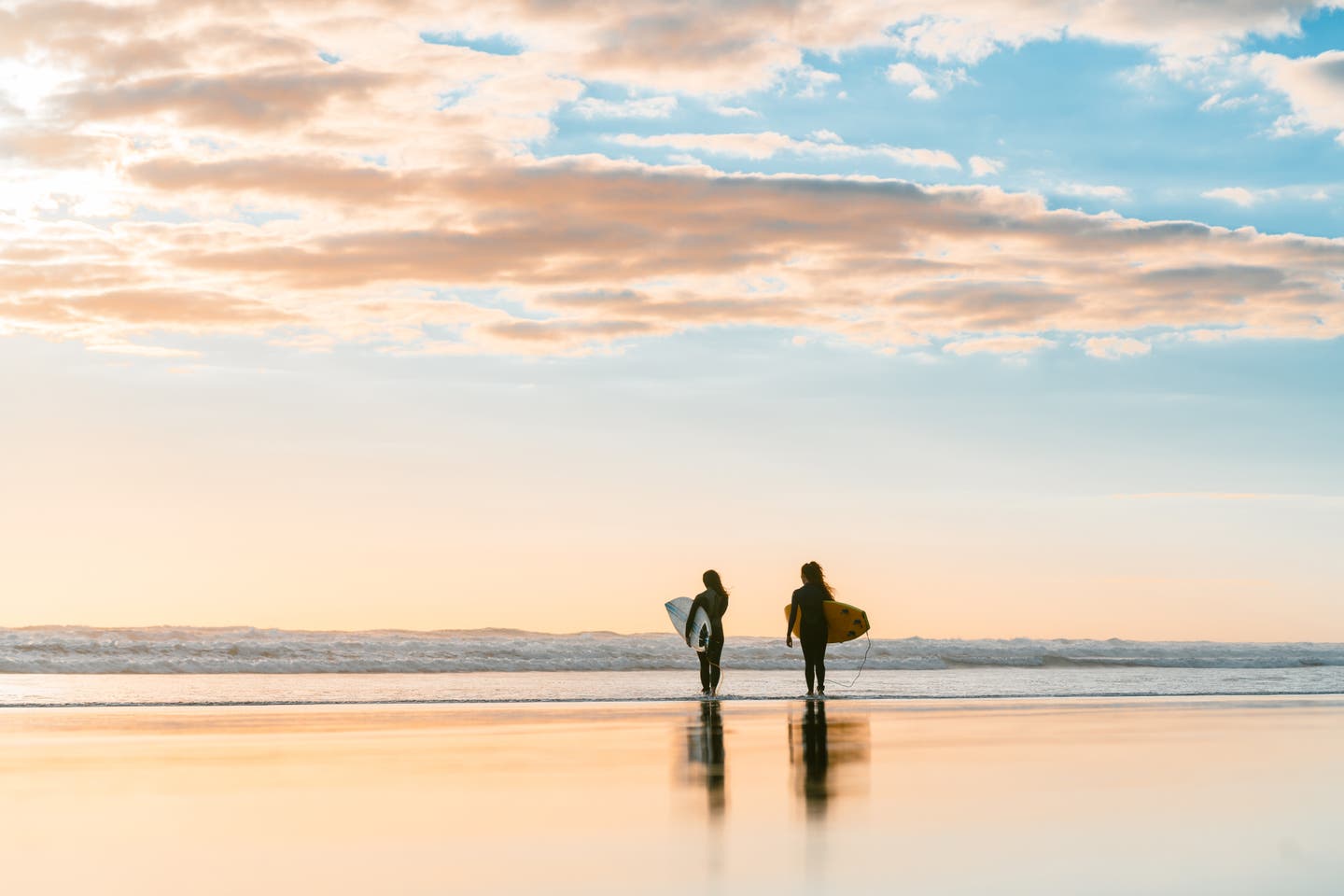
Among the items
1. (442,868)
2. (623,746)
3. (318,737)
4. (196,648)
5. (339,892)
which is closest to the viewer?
(339,892)

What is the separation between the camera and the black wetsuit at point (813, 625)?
766 inches

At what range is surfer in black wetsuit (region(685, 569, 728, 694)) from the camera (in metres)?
19.1

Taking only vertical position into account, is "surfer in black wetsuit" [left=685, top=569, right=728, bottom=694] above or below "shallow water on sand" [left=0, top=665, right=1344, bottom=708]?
above

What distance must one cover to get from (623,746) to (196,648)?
23213 millimetres

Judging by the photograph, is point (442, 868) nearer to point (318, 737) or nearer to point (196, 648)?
point (318, 737)

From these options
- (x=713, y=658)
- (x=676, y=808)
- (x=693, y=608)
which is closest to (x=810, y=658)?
(x=713, y=658)

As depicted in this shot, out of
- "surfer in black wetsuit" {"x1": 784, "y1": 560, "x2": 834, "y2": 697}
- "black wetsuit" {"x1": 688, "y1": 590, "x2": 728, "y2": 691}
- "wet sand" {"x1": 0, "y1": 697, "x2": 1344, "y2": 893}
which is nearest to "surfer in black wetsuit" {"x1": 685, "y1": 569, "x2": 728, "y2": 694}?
"black wetsuit" {"x1": 688, "y1": 590, "x2": 728, "y2": 691}

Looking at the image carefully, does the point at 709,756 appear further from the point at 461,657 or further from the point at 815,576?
the point at 461,657

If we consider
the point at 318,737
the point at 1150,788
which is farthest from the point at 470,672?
the point at 1150,788

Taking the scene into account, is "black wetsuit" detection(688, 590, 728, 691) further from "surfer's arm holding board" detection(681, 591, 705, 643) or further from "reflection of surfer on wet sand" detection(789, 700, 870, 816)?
"reflection of surfer on wet sand" detection(789, 700, 870, 816)

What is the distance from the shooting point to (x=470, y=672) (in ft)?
92.0

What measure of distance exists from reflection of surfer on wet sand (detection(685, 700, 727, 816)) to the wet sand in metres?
0.05

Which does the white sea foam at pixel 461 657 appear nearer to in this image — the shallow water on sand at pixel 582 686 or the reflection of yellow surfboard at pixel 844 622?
the shallow water on sand at pixel 582 686

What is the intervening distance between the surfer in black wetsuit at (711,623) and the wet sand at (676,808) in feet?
18.2
